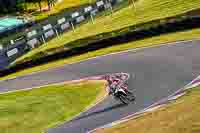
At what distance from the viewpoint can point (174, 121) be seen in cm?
1330

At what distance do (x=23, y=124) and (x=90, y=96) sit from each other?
3.75m

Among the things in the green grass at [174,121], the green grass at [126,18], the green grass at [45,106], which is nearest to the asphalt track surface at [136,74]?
the green grass at [45,106]

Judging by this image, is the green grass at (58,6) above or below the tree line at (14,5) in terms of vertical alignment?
below

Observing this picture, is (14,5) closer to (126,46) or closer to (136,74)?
(126,46)

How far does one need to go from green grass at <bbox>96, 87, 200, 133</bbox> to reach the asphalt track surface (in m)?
4.93

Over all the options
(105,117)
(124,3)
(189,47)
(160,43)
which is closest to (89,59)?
(160,43)

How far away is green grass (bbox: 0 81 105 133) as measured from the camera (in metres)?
24.7

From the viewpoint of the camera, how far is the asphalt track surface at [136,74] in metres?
22.1

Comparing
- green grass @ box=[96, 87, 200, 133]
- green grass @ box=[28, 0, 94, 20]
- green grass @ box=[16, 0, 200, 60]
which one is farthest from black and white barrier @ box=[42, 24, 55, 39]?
green grass @ box=[96, 87, 200, 133]

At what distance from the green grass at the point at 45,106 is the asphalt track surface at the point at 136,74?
1.41m

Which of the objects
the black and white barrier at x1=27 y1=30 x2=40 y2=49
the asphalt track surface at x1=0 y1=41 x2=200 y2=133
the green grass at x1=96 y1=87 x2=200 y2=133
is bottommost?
the black and white barrier at x1=27 y1=30 x2=40 y2=49

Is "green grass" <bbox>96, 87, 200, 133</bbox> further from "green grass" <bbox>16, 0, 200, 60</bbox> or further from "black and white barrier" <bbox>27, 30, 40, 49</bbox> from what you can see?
"black and white barrier" <bbox>27, 30, 40, 49</bbox>

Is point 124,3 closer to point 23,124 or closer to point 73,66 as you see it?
point 73,66

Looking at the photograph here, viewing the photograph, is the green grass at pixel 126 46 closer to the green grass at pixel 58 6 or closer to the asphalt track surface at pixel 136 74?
the asphalt track surface at pixel 136 74
